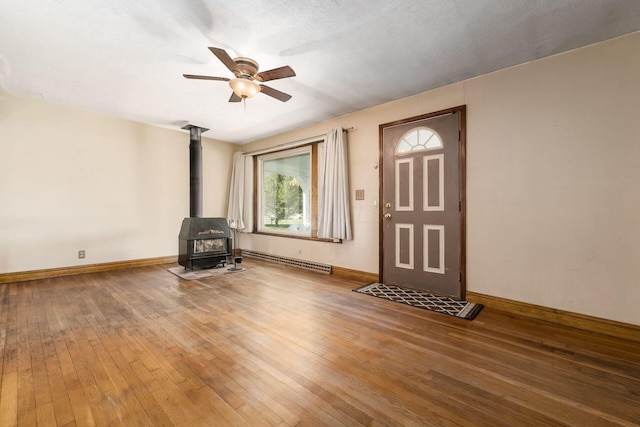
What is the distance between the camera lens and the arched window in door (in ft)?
10.6

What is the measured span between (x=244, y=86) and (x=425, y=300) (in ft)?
10.1

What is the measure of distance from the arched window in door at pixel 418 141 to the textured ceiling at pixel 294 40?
0.52 m

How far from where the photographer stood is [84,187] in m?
4.14

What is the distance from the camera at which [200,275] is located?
406 centimetres

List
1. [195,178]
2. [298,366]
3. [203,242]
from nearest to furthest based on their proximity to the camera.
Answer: [298,366]
[203,242]
[195,178]

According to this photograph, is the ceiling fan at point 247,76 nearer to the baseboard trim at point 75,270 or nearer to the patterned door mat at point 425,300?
the patterned door mat at point 425,300

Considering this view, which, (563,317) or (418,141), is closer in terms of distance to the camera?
(563,317)

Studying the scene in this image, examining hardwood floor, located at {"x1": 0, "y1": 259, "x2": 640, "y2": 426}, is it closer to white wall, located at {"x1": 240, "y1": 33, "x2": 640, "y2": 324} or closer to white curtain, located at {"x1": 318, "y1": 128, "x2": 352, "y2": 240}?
white wall, located at {"x1": 240, "y1": 33, "x2": 640, "y2": 324}

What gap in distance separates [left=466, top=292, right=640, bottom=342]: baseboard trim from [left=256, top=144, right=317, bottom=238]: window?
2.79m

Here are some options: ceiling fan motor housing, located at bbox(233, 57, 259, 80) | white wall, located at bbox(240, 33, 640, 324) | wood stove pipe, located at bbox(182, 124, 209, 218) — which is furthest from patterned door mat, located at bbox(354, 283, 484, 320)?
wood stove pipe, located at bbox(182, 124, 209, 218)

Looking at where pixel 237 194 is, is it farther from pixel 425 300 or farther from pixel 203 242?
pixel 425 300

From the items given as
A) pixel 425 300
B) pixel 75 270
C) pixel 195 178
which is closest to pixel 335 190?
pixel 425 300

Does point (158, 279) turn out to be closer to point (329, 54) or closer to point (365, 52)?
point (329, 54)

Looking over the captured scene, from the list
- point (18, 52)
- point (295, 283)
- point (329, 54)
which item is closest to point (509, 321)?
point (295, 283)
